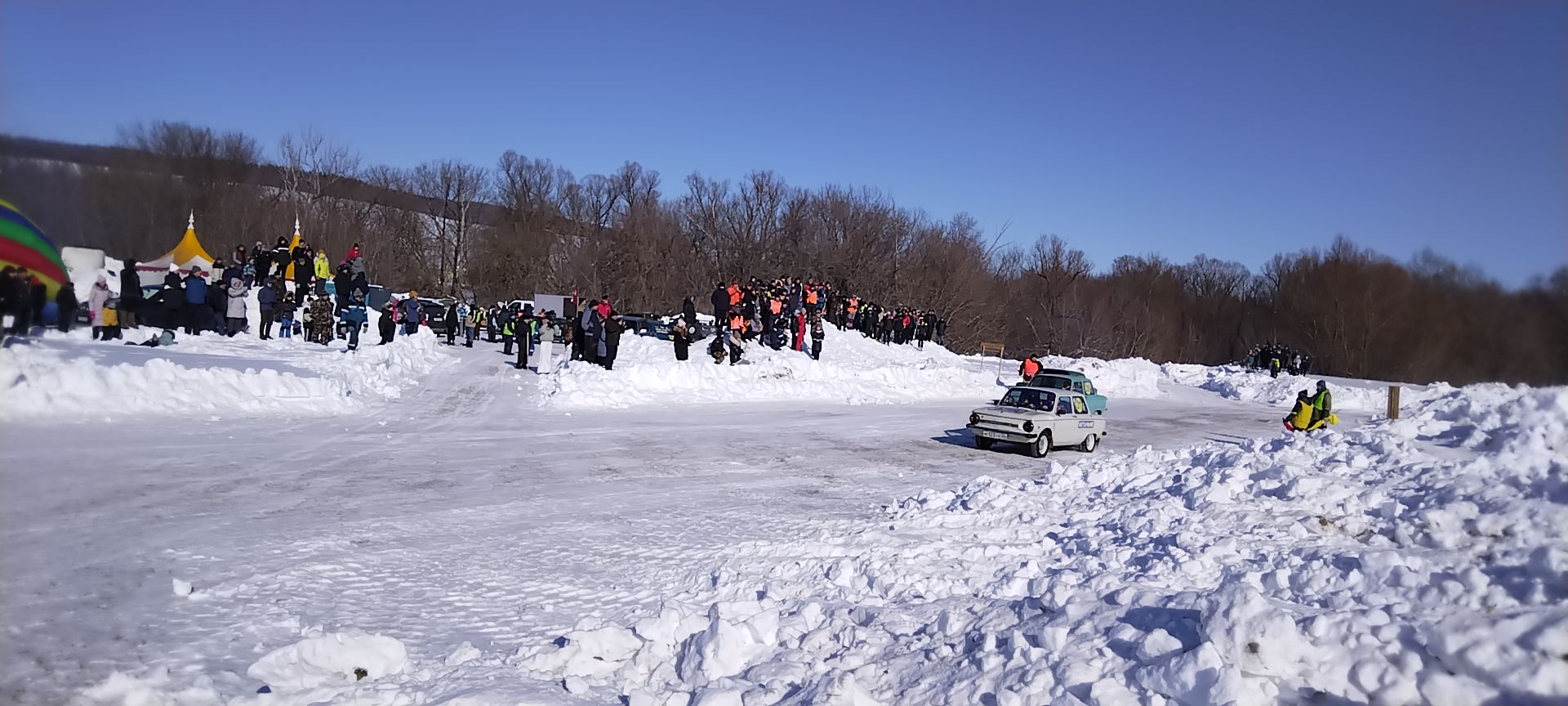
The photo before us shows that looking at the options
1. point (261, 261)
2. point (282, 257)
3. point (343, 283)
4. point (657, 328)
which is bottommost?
point (657, 328)

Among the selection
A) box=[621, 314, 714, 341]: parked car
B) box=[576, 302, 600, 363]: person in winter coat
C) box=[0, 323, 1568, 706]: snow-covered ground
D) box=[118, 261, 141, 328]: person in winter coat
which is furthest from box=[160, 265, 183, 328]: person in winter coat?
box=[621, 314, 714, 341]: parked car

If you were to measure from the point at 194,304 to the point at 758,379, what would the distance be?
47.3 feet

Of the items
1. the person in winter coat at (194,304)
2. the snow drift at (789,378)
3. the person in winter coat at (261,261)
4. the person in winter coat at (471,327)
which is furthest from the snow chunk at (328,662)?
the person in winter coat at (471,327)

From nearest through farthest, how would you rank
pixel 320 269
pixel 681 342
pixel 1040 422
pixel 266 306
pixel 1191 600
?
1. pixel 1191 600
2. pixel 1040 422
3. pixel 266 306
4. pixel 681 342
5. pixel 320 269

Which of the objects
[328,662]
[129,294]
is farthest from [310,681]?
[129,294]

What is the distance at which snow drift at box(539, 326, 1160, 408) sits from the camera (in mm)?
23328

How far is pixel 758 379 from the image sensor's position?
27.0 metres

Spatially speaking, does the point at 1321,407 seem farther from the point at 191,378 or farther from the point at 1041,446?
the point at 191,378

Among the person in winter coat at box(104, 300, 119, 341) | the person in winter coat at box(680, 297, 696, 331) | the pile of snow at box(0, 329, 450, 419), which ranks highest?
the person in winter coat at box(680, 297, 696, 331)

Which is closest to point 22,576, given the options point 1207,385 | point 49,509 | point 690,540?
point 49,509

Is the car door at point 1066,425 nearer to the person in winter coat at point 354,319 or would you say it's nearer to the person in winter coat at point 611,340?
the person in winter coat at point 611,340

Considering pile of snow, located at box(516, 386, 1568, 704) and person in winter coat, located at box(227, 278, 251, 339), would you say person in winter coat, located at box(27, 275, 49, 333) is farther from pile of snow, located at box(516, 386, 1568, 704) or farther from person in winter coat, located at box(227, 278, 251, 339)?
person in winter coat, located at box(227, 278, 251, 339)

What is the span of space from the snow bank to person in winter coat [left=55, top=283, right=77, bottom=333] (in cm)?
1333

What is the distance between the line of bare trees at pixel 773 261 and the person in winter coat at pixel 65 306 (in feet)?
1.45
